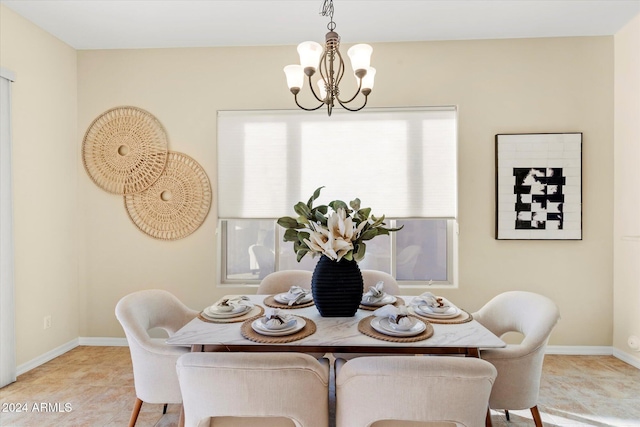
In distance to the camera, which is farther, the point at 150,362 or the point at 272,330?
the point at 150,362

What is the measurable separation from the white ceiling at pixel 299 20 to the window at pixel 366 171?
632mm

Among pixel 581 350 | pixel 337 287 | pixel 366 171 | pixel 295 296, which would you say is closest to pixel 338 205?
pixel 337 287

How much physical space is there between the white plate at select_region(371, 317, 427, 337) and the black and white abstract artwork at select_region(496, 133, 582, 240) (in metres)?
1.77

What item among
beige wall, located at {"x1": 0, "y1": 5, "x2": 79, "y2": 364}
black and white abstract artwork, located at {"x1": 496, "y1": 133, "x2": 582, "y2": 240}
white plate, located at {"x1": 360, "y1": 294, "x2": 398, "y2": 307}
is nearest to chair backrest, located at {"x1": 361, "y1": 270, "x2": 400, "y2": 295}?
white plate, located at {"x1": 360, "y1": 294, "x2": 398, "y2": 307}

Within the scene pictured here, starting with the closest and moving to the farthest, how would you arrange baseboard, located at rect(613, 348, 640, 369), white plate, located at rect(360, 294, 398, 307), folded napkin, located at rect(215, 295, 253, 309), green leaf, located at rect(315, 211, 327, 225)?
green leaf, located at rect(315, 211, 327, 225) → folded napkin, located at rect(215, 295, 253, 309) → white plate, located at rect(360, 294, 398, 307) → baseboard, located at rect(613, 348, 640, 369)

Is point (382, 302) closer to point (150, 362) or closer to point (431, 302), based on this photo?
point (431, 302)

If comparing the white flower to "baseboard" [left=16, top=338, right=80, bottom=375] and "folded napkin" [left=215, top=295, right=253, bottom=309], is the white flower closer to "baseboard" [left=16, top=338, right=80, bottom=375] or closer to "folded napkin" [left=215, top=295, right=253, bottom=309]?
"folded napkin" [left=215, top=295, right=253, bottom=309]

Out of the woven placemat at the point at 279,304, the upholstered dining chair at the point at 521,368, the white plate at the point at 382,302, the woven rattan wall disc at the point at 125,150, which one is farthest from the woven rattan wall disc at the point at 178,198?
the upholstered dining chair at the point at 521,368

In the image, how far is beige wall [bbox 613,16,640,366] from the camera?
2682 millimetres

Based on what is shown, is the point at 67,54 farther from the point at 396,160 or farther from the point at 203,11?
the point at 396,160

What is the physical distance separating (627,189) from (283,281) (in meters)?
2.87

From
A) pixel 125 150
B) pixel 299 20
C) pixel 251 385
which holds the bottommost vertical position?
pixel 251 385

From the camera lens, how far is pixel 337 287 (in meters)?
1.74

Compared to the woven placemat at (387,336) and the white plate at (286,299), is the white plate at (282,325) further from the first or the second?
the white plate at (286,299)
